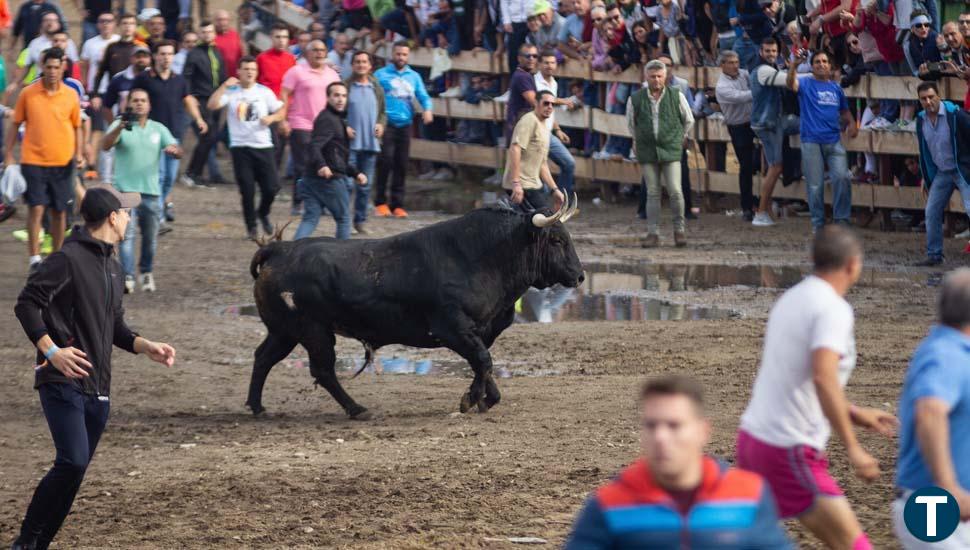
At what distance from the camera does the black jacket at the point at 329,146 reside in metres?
15.3

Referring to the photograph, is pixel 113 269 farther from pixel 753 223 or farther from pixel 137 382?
pixel 753 223

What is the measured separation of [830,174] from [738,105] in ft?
5.92

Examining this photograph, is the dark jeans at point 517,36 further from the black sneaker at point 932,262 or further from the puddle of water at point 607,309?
the black sneaker at point 932,262

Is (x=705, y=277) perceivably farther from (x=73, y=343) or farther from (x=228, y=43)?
(x=228, y=43)

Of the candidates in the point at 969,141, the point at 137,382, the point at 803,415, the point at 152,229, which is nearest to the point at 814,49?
the point at 969,141

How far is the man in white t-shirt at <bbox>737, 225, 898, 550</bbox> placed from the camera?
558 cm

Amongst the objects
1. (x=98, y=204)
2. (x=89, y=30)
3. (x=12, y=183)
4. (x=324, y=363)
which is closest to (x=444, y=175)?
(x=89, y=30)

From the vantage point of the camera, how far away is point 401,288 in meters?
10.8

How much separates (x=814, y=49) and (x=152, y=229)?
25.6 feet

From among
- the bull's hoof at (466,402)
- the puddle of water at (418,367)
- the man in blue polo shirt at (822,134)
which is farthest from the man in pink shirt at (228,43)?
the bull's hoof at (466,402)

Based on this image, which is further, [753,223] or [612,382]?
[753,223]

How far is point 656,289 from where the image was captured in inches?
607

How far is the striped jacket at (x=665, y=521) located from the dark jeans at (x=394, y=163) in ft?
52.3

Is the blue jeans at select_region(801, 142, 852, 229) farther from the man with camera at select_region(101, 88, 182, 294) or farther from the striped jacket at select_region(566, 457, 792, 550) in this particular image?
the striped jacket at select_region(566, 457, 792, 550)
